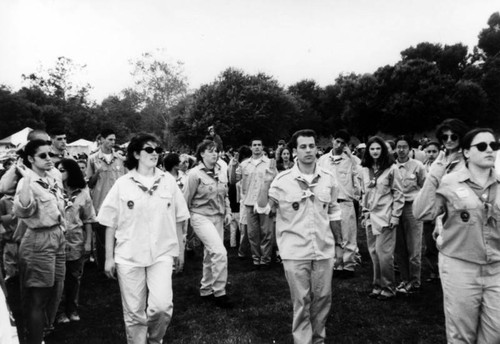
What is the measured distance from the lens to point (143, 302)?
4477 mm

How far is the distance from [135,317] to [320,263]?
1977mm

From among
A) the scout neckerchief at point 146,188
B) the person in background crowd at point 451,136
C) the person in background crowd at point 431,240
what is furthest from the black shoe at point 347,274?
the scout neckerchief at point 146,188

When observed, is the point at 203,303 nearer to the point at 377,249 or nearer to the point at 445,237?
the point at 377,249

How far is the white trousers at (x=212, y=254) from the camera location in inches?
266

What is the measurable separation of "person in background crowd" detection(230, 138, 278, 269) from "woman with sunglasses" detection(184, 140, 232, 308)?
2103mm

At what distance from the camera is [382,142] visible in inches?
276

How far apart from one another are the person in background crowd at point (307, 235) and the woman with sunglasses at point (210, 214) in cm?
218

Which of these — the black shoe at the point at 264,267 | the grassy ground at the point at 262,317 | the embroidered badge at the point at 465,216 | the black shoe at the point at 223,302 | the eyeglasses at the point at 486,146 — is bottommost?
the black shoe at the point at 264,267

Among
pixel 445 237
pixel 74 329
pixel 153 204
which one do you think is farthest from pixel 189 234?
pixel 445 237

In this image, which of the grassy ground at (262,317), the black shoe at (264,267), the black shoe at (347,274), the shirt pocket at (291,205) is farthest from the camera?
the black shoe at (264,267)

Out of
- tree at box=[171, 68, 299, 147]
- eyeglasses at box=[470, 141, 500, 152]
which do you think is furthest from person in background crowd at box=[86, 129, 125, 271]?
tree at box=[171, 68, 299, 147]

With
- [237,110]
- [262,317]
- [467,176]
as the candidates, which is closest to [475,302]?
[467,176]

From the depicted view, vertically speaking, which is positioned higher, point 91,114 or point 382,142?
point 91,114

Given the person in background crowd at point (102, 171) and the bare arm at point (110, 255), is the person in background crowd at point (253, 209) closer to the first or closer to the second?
the person in background crowd at point (102, 171)
